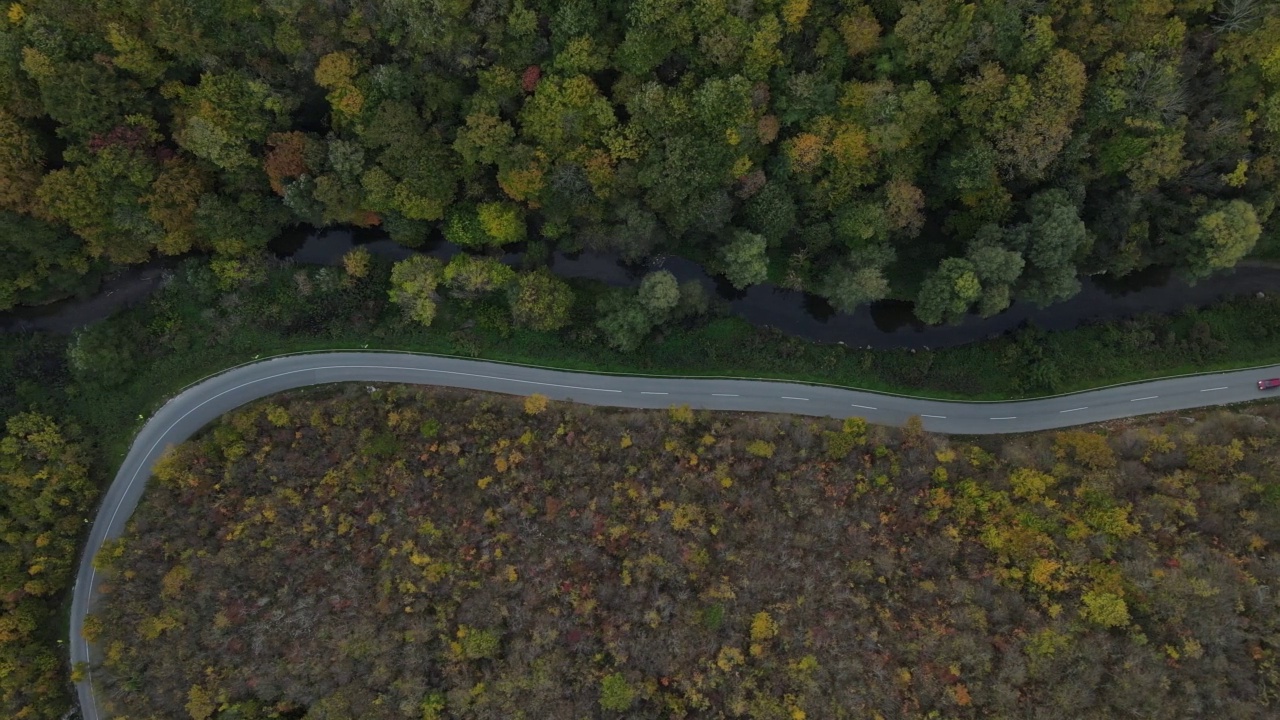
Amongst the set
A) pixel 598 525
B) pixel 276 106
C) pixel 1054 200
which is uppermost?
pixel 276 106

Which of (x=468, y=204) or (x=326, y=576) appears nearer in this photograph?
(x=326, y=576)

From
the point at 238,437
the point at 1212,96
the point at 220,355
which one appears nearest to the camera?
the point at 1212,96

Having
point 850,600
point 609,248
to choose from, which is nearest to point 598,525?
point 850,600

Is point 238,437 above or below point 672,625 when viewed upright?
above

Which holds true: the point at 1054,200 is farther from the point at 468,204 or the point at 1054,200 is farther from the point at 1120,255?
the point at 468,204

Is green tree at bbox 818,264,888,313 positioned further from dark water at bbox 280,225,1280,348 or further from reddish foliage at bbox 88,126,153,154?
reddish foliage at bbox 88,126,153,154

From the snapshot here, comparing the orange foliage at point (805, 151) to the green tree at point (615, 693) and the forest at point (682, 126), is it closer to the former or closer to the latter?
the forest at point (682, 126)

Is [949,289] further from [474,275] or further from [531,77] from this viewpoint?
[474,275]
